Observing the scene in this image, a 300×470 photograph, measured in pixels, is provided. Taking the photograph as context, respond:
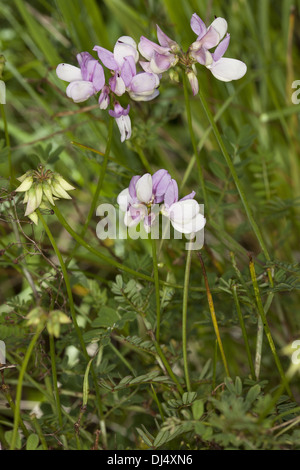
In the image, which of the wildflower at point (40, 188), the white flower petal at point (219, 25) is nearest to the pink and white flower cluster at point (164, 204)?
the wildflower at point (40, 188)

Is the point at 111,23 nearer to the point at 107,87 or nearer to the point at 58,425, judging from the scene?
the point at 107,87

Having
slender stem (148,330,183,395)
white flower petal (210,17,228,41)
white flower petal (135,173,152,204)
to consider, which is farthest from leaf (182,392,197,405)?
white flower petal (210,17,228,41)

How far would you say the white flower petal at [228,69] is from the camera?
0.70m

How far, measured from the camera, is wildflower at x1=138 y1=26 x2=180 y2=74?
669mm

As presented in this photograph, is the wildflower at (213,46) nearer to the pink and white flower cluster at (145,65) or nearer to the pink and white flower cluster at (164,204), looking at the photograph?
the pink and white flower cluster at (145,65)

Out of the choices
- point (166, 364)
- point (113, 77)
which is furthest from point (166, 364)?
point (113, 77)

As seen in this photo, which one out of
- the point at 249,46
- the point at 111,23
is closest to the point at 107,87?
the point at 249,46

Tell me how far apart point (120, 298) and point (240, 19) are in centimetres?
106

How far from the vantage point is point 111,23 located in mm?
1630

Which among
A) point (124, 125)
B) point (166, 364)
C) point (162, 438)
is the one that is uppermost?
point (124, 125)

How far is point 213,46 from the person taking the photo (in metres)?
0.68

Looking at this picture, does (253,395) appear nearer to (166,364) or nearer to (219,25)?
(166,364)

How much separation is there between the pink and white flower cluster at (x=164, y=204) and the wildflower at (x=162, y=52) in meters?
0.15

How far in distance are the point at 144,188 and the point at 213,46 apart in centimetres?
22
